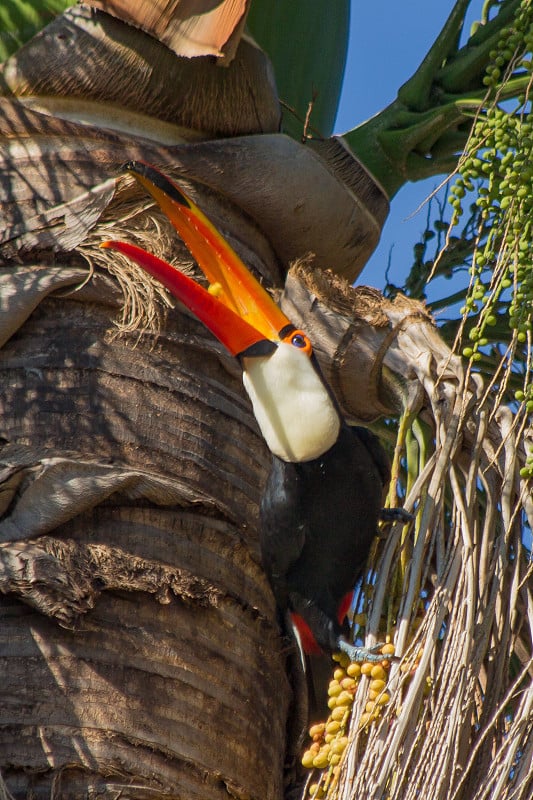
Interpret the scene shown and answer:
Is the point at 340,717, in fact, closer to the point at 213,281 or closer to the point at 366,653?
the point at 366,653

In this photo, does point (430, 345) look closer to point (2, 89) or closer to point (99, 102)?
point (99, 102)

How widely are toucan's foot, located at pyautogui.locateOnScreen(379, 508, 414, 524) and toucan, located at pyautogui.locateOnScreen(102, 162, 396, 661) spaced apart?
0.02m

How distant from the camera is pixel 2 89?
2746 mm

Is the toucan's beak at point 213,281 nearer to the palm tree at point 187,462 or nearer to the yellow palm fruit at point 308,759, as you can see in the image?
the palm tree at point 187,462

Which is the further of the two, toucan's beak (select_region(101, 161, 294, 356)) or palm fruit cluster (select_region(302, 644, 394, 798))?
toucan's beak (select_region(101, 161, 294, 356))

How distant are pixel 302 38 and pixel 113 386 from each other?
1.36 m

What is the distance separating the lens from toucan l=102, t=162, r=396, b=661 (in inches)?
99.7

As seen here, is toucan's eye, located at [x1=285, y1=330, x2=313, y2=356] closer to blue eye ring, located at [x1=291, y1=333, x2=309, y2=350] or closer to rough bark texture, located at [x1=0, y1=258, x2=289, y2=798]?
blue eye ring, located at [x1=291, y1=333, x2=309, y2=350]

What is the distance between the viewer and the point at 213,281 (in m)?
2.64

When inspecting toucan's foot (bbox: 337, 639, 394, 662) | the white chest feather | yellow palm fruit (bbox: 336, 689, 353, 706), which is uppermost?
the white chest feather

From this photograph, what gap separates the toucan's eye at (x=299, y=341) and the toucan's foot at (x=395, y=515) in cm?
42

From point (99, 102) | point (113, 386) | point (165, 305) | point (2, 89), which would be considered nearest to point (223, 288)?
point (165, 305)

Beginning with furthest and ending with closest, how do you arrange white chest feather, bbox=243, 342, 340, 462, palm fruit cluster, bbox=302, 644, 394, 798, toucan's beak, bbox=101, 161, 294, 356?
1. white chest feather, bbox=243, 342, 340, 462
2. toucan's beak, bbox=101, 161, 294, 356
3. palm fruit cluster, bbox=302, 644, 394, 798

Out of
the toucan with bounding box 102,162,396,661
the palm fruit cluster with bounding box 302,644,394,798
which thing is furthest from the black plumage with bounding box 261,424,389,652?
the palm fruit cluster with bounding box 302,644,394,798
